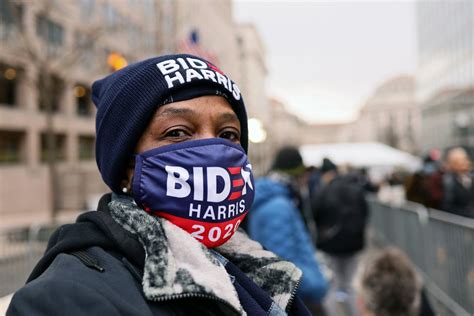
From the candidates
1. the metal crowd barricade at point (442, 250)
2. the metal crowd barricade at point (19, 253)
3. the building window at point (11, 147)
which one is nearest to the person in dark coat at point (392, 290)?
the metal crowd barricade at point (442, 250)

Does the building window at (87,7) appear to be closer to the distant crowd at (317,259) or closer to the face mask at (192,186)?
the distant crowd at (317,259)

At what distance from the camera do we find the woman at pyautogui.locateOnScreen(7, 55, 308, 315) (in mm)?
1018

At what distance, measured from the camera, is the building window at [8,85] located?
21109mm

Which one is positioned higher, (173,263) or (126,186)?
(126,186)

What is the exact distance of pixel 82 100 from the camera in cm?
2852

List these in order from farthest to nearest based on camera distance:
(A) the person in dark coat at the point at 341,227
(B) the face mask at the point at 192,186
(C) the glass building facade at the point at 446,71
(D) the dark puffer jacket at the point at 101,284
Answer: (C) the glass building facade at the point at 446,71
(A) the person in dark coat at the point at 341,227
(B) the face mask at the point at 192,186
(D) the dark puffer jacket at the point at 101,284

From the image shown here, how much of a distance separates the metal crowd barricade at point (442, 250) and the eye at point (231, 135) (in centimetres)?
437

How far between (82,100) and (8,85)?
21.9ft

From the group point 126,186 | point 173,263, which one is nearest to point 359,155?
point 126,186

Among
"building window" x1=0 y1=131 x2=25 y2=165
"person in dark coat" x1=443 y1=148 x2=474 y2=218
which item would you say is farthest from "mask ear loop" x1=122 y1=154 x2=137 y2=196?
"building window" x1=0 y1=131 x2=25 y2=165

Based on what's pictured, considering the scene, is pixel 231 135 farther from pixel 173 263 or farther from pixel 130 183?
pixel 173 263

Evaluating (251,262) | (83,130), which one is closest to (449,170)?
(251,262)

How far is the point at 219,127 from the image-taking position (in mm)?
1365

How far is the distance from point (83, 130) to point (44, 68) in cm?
1589
